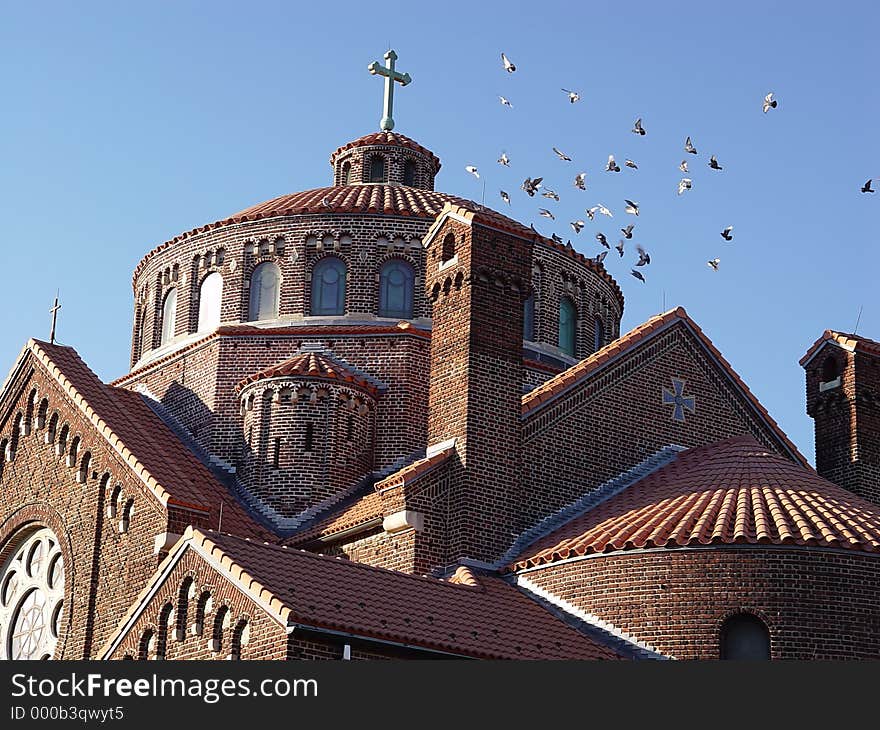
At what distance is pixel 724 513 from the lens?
2645 centimetres

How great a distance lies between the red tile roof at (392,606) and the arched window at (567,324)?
11.0 meters

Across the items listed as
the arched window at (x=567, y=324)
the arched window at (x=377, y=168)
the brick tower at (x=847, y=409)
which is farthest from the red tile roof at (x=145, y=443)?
the brick tower at (x=847, y=409)

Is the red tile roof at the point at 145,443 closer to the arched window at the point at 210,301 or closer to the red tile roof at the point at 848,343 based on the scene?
the arched window at the point at 210,301

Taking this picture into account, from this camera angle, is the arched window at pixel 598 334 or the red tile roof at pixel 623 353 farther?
the arched window at pixel 598 334

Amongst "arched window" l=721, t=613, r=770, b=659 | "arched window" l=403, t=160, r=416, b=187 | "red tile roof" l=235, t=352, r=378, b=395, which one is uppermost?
"arched window" l=403, t=160, r=416, b=187

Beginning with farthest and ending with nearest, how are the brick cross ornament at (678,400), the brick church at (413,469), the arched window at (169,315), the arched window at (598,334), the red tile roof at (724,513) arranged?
1. the arched window at (598,334)
2. the arched window at (169,315)
3. the brick cross ornament at (678,400)
4. the red tile roof at (724,513)
5. the brick church at (413,469)

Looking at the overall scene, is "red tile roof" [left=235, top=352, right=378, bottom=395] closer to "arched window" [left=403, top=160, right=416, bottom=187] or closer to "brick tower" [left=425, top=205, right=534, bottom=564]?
"brick tower" [left=425, top=205, right=534, bottom=564]

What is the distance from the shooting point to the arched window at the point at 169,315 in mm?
36844

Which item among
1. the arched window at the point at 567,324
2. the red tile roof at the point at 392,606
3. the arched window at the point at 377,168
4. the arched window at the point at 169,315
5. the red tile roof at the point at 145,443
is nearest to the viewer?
the red tile roof at the point at 392,606

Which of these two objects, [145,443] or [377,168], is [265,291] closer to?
[145,443]

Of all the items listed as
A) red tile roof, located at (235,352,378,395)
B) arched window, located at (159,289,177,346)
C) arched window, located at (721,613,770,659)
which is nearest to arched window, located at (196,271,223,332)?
arched window, located at (159,289,177,346)

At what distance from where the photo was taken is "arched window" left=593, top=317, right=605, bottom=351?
37.3 meters

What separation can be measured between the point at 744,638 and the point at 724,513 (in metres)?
2.11

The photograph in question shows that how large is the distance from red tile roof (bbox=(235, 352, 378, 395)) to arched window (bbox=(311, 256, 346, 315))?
1738 millimetres
